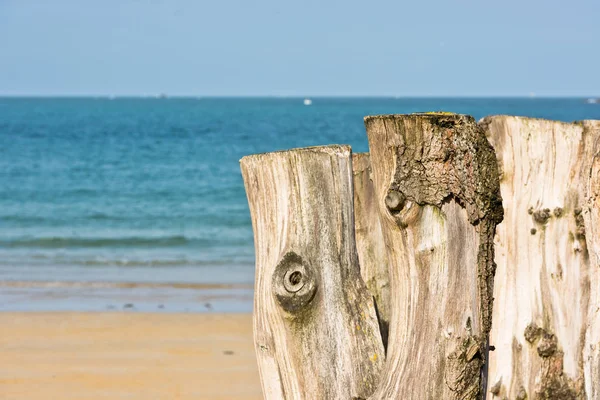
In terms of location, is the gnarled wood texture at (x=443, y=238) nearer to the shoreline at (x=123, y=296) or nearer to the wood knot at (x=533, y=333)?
the wood knot at (x=533, y=333)

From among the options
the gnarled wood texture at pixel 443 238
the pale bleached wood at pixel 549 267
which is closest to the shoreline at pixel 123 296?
the pale bleached wood at pixel 549 267

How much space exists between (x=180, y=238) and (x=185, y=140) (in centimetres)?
2527

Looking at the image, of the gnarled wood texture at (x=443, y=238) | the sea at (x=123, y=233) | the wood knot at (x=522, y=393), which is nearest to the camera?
the gnarled wood texture at (x=443, y=238)

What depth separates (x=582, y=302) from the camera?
131 inches

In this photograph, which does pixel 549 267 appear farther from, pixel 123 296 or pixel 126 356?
pixel 123 296

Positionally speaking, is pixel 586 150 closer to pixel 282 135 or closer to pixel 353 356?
pixel 353 356

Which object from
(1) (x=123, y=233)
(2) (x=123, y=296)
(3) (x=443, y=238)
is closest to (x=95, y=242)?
(1) (x=123, y=233)

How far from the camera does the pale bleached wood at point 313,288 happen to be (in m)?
2.25

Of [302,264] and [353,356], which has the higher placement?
[302,264]

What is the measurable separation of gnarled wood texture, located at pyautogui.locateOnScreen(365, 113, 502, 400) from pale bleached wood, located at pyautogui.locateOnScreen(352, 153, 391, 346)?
607mm

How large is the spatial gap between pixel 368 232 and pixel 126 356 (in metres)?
3.98

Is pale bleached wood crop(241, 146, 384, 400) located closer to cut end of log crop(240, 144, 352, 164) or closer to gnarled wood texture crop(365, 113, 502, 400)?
cut end of log crop(240, 144, 352, 164)

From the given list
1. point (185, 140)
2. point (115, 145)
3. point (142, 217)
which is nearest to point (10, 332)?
point (142, 217)

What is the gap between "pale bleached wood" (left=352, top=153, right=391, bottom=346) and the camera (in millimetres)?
2785
